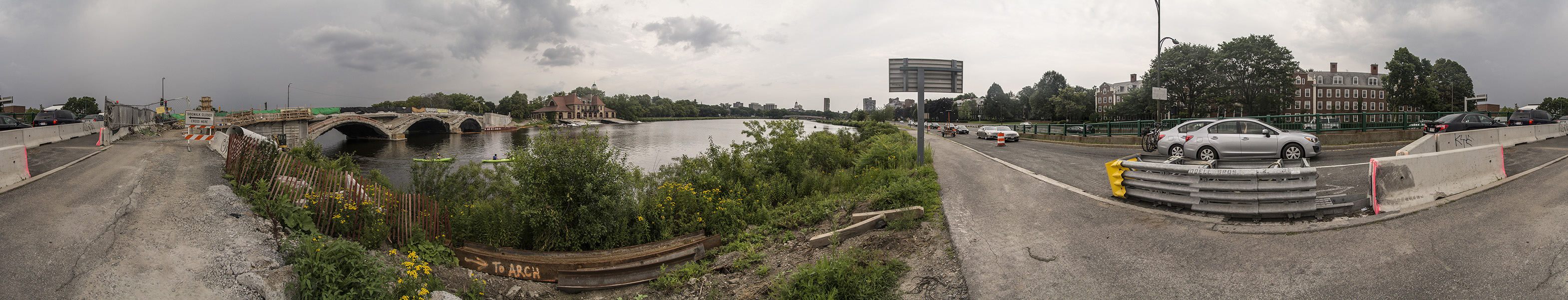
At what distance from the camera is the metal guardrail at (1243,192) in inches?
254

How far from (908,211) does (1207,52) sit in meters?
57.0

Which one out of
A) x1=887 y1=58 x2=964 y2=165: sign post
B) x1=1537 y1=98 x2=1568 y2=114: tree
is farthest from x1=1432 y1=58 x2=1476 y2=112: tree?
x1=887 y1=58 x2=964 y2=165: sign post

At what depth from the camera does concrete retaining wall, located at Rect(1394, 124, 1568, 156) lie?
10.2 metres

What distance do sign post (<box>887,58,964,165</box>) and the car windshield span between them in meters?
6.35

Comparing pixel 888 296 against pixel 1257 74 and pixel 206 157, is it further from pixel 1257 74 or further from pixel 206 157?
pixel 1257 74

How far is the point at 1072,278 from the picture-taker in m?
5.26

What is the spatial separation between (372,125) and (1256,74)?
276 feet

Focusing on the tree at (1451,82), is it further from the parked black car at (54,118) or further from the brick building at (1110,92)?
the parked black car at (54,118)

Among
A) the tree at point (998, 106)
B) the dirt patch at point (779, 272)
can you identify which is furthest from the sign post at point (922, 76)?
the tree at point (998, 106)

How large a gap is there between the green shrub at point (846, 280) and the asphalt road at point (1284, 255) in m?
0.87

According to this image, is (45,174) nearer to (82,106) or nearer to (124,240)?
(124,240)

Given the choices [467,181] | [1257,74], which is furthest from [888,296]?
[1257,74]

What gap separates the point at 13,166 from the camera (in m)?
9.02

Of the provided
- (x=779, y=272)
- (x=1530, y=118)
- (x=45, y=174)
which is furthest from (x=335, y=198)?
(x=1530, y=118)
